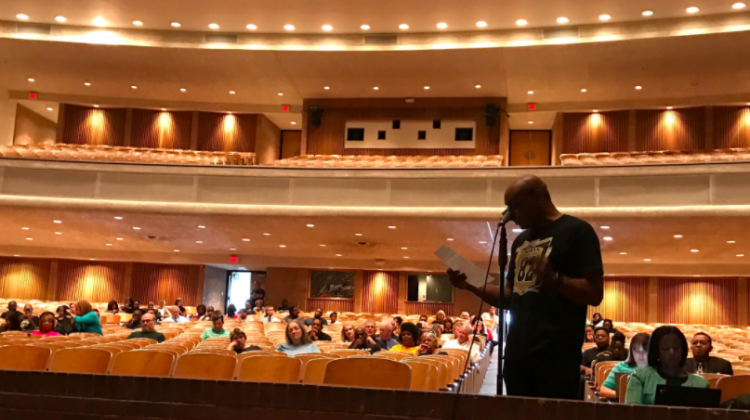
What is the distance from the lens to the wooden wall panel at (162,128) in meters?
22.0

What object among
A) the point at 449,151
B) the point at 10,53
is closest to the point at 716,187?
the point at 449,151

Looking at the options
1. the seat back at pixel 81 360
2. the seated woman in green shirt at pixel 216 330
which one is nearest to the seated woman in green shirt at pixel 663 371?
the seat back at pixel 81 360

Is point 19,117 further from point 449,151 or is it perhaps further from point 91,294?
point 449,151

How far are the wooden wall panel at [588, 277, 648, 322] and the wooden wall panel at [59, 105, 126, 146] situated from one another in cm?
1572

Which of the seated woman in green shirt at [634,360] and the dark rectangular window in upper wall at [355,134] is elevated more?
the dark rectangular window in upper wall at [355,134]

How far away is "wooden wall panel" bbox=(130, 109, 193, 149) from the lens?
22.0 meters

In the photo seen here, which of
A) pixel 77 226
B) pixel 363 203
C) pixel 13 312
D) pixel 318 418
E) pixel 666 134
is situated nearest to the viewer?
pixel 318 418

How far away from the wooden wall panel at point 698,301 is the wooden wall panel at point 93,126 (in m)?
17.3

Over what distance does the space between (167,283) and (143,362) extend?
63.6 feet

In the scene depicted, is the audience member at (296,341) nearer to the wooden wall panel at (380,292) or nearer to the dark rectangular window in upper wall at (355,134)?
the dark rectangular window in upper wall at (355,134)

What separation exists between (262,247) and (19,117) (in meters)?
8.81

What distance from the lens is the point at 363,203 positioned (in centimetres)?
1452

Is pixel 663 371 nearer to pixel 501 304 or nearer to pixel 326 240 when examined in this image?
pixel 501 304

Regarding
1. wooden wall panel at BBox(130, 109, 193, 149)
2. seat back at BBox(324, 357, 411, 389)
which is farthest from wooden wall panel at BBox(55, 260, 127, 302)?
seat back at BBox(324, 357, 411, 389)
